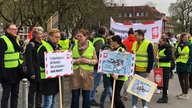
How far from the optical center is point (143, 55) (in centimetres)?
779

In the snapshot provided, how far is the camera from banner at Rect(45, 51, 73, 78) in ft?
20.2

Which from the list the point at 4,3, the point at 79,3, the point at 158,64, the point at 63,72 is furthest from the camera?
the point at 4,3

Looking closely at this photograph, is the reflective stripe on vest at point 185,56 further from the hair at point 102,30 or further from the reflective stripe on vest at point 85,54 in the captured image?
the reflective stripe on vest at point 85,54

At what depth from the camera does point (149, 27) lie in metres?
10.3

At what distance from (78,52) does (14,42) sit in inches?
51.4

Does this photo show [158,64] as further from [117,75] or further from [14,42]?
[14,42]

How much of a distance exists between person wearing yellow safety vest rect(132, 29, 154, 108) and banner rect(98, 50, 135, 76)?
3.26ft

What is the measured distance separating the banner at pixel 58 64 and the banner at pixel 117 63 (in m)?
0.72

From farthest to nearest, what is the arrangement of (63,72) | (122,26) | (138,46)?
(122,26) → (138,46) → (63,72)

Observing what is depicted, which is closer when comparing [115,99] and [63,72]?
A: [63,72]

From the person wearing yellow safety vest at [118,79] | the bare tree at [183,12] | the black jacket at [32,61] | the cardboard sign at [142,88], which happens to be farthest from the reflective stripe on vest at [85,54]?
the bare tree at [183,12]

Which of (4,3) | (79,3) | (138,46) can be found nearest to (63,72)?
(138,46)

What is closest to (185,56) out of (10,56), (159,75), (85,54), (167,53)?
(167,53)

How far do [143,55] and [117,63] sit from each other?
1.17 meters
